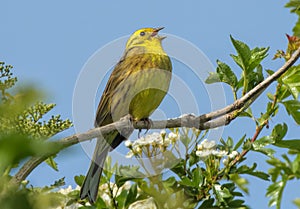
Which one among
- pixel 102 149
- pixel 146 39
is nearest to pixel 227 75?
pixel 102 149

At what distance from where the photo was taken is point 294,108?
2.56 metres

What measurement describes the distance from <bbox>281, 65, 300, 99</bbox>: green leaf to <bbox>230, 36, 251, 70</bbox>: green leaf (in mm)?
324

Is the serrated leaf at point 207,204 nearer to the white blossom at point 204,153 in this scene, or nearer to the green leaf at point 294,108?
the white blossom at point 204,153

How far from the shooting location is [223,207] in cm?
240

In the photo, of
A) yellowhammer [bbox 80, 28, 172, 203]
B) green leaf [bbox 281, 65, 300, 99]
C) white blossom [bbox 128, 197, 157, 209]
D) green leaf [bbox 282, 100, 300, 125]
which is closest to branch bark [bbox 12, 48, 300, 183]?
green leaf [bbox 281, 65, 300, 99]

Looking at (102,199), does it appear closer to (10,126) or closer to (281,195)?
(281,195)

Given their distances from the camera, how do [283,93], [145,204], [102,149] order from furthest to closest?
[102,149] < [283,93] < [145,204]

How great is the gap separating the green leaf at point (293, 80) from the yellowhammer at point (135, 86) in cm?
191

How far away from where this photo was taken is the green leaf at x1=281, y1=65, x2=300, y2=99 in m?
2.50

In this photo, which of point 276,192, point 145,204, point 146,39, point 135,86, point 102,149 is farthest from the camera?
point 146,39

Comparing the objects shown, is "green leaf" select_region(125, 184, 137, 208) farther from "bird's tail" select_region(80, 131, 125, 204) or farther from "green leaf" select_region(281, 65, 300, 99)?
"green leaf" select_region(281, 65, 300, 99)

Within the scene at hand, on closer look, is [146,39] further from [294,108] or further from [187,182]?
[187,182]

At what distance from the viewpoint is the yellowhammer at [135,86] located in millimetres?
4625

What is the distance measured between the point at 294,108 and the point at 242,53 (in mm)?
456
